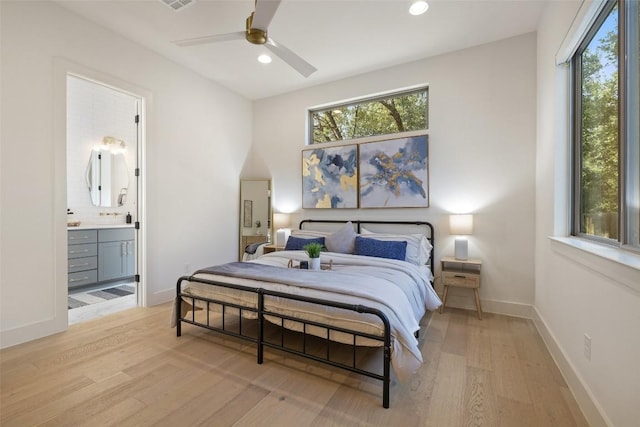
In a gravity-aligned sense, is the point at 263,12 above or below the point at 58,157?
above

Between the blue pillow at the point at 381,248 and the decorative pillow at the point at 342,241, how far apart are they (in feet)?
0.33

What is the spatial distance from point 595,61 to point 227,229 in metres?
4.76

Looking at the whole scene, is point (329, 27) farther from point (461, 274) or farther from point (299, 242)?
point (461, 274)

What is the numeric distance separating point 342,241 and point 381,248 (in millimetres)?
562

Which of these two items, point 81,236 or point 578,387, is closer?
point 578,387

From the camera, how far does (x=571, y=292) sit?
6.63 feet

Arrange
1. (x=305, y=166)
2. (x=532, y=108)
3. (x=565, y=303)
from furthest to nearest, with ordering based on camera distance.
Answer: (x=305, y=166)
(x=532, y=108)
(x=565, y=303)

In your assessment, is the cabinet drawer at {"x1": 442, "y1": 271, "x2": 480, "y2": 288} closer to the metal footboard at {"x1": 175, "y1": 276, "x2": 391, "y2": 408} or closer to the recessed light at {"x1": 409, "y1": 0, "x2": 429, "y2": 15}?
the metal footboard at {"x1": 175, "y1": 276, "x2": 391, "y2": 408}

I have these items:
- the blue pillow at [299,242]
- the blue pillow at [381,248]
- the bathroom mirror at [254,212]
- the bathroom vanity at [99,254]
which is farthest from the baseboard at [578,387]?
the bathroom vanity at [99,254]

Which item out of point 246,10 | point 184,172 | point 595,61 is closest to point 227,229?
point 184,172

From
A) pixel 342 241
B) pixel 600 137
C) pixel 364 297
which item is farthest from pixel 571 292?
pixel 342 241

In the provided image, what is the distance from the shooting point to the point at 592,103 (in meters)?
2.05

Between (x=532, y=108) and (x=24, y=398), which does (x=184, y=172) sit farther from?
(x=532, y=108)

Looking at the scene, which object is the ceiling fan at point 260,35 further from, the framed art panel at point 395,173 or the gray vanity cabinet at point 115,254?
the gray vanity cabinet at point 115,254
